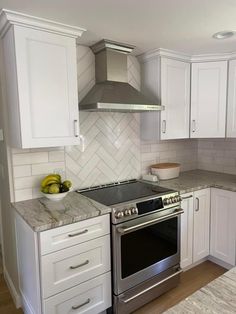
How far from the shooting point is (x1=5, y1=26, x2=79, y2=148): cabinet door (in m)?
1.66

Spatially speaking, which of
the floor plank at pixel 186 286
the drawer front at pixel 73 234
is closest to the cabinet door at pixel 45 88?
the drawer front at pixel 73 234

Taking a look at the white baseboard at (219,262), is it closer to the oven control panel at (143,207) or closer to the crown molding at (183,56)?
the oven control panel at (143,207)

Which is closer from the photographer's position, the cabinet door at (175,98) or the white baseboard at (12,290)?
the white baseboard at (12,290)

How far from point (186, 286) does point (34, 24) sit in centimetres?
258

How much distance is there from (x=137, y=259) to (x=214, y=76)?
6.83 feet

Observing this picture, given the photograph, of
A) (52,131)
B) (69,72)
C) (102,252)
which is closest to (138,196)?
(102,252)

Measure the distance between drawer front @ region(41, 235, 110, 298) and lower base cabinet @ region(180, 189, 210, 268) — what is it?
0.92 m

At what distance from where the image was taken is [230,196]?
2402mm

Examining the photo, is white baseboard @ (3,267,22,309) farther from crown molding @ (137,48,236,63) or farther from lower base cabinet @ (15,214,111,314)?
crown molding @ (137,48,236,63)

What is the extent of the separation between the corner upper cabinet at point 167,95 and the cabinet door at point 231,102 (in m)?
0.44

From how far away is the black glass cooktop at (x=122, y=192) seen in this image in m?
2.04

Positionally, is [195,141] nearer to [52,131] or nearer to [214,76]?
[214,76]

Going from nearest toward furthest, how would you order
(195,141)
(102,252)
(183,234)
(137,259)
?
1. (102,252)
2. (137,259)
3. (183,234)
4. (195,141)

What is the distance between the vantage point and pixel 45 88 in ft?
5.78
